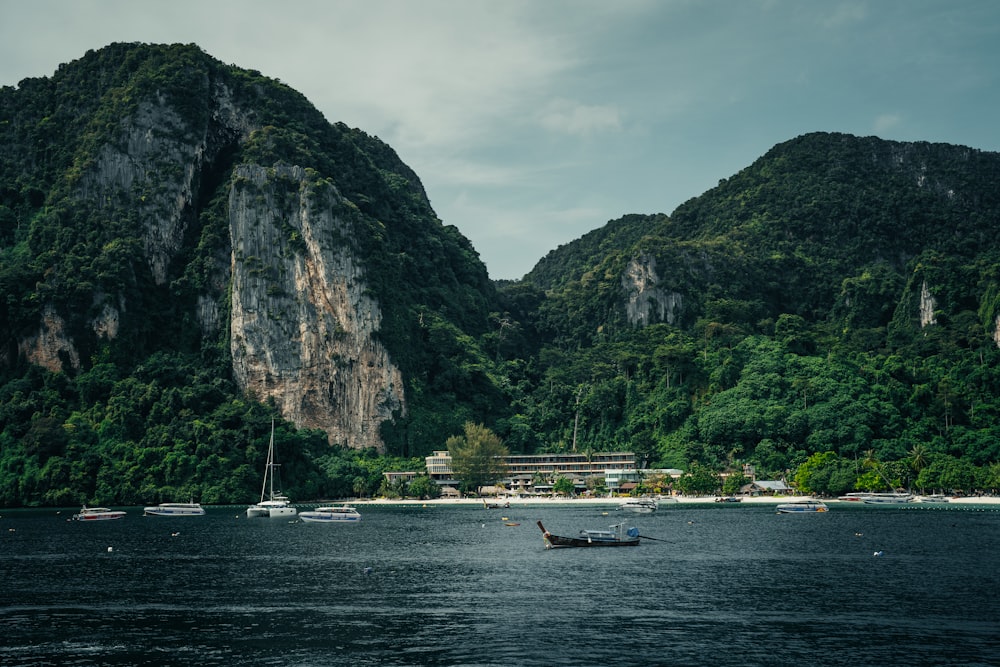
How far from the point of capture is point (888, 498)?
134 meters

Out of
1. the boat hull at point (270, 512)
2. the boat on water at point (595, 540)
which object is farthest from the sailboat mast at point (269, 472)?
the boat on water at point (595, 540)

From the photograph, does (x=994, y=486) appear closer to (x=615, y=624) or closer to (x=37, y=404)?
A: (x=615, y=624)

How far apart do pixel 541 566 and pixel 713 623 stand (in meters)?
24.1

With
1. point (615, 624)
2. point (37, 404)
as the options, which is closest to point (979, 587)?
point (615, 624)

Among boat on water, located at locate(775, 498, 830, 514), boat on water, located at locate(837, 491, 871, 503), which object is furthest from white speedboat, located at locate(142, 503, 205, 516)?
boat on water, located at locate(837, 491, 871, 503)

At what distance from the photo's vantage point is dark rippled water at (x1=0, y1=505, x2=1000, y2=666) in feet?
132

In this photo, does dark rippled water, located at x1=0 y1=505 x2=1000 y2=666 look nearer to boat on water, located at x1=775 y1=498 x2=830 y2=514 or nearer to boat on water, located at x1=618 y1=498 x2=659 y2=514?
boat on water, located at x1=775 y1=498 x2=830 y2=514

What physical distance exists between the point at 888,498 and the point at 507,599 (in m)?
96.8

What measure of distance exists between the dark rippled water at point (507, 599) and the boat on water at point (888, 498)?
35.5 m

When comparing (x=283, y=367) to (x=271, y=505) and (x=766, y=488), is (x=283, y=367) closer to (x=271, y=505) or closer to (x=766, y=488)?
(x=271, y=505)

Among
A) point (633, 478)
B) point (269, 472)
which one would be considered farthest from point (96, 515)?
point (633, 478)

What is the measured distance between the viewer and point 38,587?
6003 cm

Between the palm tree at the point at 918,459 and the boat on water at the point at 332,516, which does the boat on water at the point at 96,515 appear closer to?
the boat on water at the point at 332,516

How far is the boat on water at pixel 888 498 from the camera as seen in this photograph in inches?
5207
